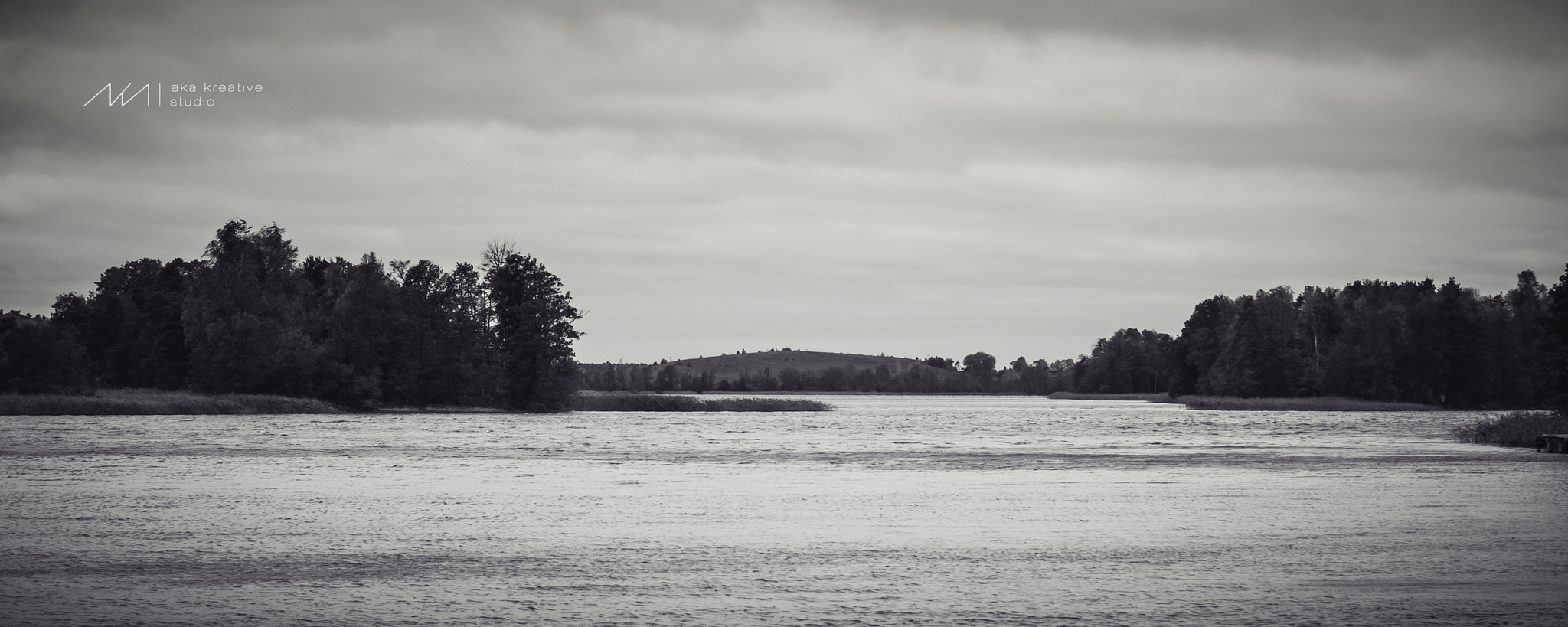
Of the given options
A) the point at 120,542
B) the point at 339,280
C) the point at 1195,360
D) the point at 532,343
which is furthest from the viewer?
the point at 1195,360

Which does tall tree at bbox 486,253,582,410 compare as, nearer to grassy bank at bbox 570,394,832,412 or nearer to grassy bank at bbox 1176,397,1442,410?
grassy bank at bbox 570,394,832,412

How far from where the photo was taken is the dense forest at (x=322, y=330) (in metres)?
96.0

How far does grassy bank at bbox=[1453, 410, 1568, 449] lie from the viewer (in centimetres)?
5003

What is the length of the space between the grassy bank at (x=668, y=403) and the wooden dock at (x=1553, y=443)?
78.5m

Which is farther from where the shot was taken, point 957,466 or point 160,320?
point 160,320

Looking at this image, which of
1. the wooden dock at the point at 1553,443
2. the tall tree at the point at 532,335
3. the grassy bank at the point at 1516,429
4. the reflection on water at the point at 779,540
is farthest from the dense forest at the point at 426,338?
the reflection on water at the point at 779,540

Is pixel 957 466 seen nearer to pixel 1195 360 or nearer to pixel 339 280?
pixel 339 280

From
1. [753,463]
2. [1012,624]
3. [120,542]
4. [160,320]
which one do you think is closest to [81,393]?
[160,320]

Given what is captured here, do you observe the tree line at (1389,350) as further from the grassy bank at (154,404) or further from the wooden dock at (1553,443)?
the grassy bank at (154,404)

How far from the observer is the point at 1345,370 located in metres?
128

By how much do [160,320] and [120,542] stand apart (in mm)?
100605

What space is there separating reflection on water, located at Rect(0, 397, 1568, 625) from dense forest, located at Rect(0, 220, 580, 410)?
5792 cm

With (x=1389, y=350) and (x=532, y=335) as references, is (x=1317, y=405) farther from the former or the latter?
(x=532, y=335)

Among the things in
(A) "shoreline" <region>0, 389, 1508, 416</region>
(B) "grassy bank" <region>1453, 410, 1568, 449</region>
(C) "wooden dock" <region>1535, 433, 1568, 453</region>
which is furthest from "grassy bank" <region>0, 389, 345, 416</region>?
(C) "wooden dock" <region>1535, 433, 1568, 453</region>
